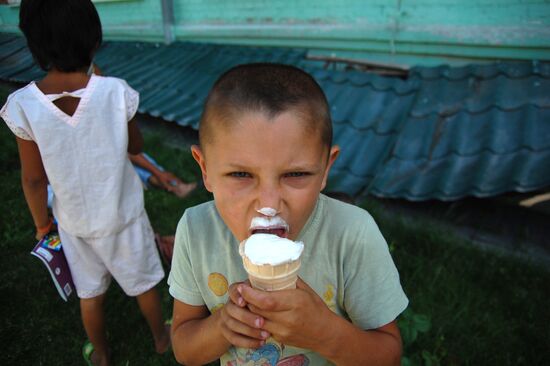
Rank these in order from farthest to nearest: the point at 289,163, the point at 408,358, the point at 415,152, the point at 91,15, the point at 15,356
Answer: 1. the point at 415,152
2. the point at 15,356
3. the point at 408,358
4. the point at 91,15
5. the point at 289,163

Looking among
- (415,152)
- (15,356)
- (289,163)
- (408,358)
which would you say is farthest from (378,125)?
(15,356)

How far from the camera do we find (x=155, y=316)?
2.64m

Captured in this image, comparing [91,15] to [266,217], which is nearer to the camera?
[266,217]

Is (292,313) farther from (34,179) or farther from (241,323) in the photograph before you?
(34,179)

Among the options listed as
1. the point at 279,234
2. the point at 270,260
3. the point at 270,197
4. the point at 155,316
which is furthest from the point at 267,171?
the point at 155,316

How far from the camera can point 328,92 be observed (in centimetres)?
487

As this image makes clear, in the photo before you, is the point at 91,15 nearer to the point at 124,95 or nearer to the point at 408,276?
the point at 124,95

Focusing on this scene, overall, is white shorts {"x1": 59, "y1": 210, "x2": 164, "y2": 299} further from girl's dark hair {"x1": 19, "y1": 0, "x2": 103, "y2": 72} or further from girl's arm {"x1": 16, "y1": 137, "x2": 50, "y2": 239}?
girl's dark hair {"x1": 19, "y1": 0, "x2": 103, "y2": 72}

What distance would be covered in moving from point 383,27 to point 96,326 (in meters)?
4.59

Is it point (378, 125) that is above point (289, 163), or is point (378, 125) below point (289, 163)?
below

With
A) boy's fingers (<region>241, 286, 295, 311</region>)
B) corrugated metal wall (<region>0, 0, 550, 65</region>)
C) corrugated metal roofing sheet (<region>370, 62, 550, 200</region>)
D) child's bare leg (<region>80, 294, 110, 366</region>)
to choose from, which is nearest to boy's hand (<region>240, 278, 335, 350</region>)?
boy's fingers (<region>241, 286, 295, 311</region>)

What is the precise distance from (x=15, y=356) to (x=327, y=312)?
2.45 metres

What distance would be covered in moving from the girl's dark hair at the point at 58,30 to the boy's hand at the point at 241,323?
1.68m

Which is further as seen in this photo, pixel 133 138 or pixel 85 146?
pixel 133 138
